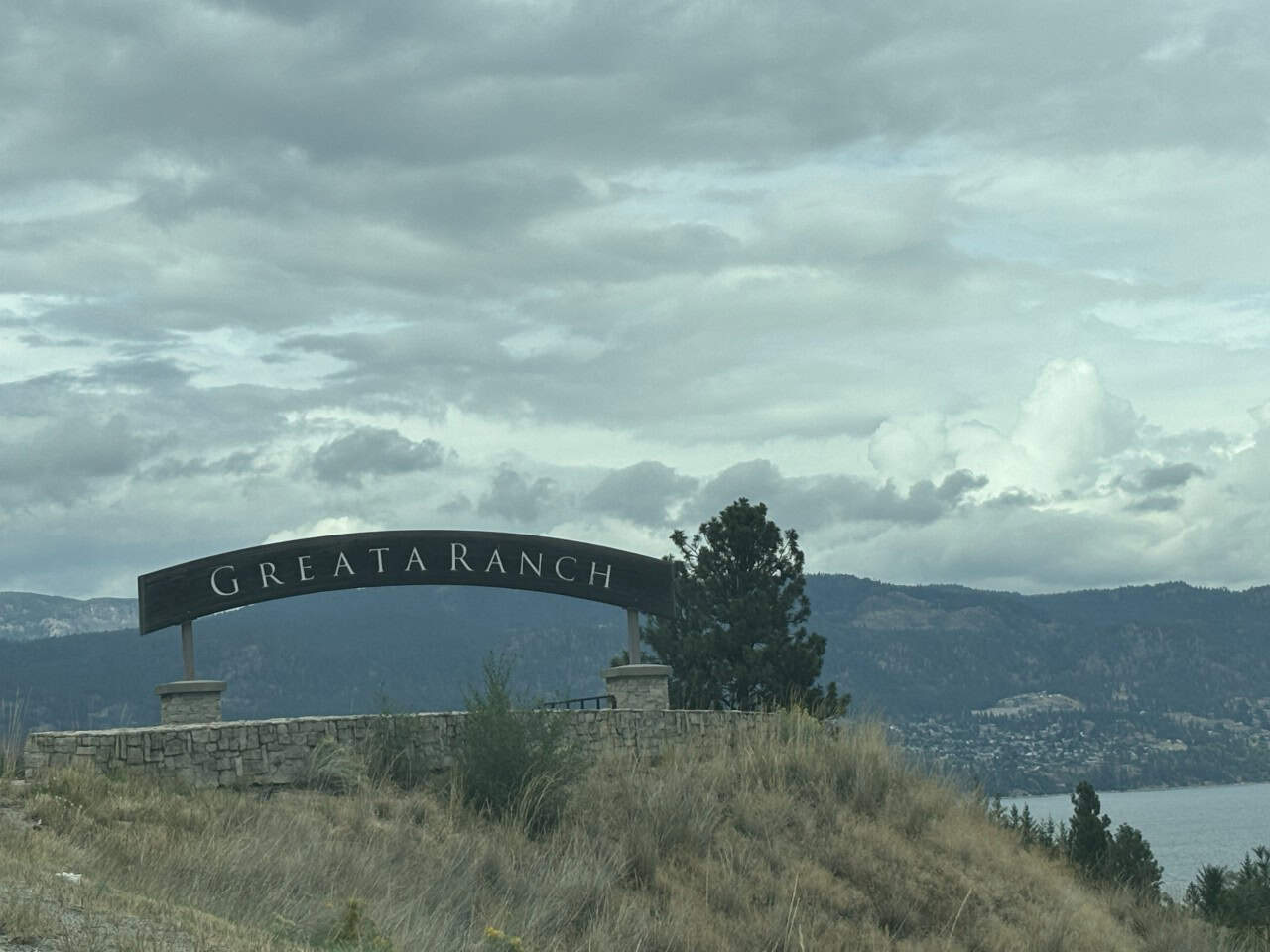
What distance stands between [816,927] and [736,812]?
3336 millimetres

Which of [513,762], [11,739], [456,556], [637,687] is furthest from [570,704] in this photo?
[11,739]

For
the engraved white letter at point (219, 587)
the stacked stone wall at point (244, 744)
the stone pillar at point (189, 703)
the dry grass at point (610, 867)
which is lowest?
the dry grass at point (610, 867)

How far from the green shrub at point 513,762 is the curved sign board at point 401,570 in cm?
451

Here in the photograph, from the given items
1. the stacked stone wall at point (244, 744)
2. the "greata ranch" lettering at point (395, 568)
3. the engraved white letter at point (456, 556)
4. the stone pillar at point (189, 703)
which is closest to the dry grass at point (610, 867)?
the stacked stone wall at point (244, 744)

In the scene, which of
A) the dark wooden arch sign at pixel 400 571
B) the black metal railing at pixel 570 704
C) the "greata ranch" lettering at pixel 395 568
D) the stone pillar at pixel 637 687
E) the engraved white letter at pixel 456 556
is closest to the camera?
the black metal railing at pixel 570 704

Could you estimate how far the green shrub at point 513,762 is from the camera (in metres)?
20.1

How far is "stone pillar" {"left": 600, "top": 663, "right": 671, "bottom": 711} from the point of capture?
2632 centimetres

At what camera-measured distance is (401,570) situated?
86.1 feet

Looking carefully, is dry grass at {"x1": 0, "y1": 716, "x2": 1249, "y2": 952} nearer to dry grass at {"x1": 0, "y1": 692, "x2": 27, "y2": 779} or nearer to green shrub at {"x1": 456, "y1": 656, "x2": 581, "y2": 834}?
green shrub at {"x1": 456, "y1": 656, "x2": 581, "y2": 834}

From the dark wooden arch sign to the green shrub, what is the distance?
5137 mm

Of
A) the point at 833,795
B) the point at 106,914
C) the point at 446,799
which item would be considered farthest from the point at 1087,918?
the point at 106,914

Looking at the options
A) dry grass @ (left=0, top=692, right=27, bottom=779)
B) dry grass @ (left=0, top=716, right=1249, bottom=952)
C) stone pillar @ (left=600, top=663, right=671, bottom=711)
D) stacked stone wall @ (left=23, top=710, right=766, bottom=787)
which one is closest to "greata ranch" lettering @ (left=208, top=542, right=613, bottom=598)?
stone pillar @ (left=600, top=663, right=671, bottom=711)

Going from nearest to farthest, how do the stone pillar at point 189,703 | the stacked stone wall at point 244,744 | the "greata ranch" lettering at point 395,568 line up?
1. the stacked stone wall at point 244,744
2. the stone pillar at point 189,703
3. the "greata ranch" lettering at point 395,568

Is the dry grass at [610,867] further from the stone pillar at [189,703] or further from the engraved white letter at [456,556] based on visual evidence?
the engraved white letter at [456,556]
